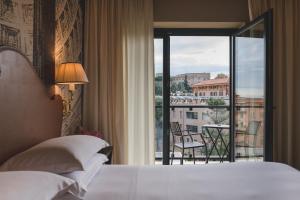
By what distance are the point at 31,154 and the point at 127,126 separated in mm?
1973

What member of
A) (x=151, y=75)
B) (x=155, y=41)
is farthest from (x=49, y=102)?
(x=155, y=41)

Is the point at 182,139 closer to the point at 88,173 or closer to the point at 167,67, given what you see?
the point at 167,67

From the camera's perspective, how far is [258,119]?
3445 mm

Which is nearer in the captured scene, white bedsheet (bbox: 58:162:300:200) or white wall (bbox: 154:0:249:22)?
white bedsheet (bbox: 58:162:300:200)

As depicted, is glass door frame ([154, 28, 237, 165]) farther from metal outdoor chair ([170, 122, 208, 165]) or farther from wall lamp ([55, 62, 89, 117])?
wall lamp ([55, 62, 89, 117])

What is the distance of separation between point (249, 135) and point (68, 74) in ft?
7.25

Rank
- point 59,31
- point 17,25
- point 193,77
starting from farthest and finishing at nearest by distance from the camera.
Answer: point 193,77
point 59,31
point 17,25

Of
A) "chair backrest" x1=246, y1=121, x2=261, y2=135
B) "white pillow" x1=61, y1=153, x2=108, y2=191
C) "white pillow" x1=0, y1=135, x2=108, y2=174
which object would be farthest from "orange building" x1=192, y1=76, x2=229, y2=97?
"white pillow" x1=0, y1=135, x2=108, y2=174

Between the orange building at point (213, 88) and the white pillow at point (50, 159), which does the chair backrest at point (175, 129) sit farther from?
the white pillow at point (50, 159)

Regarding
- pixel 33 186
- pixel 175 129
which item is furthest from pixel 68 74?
pixel 175 129

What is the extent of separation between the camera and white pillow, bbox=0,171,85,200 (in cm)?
114

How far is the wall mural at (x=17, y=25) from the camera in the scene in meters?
1.88

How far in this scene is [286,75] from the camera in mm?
3592

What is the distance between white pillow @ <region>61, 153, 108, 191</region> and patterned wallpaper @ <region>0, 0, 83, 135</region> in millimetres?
850
